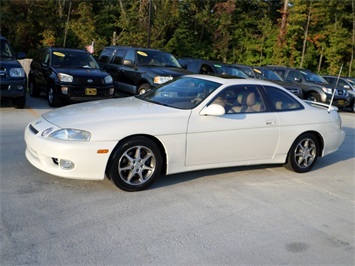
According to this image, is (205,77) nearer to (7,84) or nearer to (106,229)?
(106,229)

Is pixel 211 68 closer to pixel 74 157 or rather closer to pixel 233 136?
pixel 233 136

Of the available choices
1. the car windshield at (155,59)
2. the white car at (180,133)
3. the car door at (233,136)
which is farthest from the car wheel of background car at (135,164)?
the car windshield at (155,59)

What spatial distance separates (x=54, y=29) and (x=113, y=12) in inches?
224

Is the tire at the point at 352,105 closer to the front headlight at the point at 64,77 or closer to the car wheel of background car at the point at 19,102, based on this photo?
the front headlight at the point at 64,77

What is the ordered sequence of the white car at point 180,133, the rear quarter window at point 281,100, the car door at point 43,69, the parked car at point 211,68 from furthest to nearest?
the parked car at point 211,68, the car door at point 43,69, the rear quarter window at point 281,100, the white car at point 180,133

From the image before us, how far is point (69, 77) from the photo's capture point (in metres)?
9.92

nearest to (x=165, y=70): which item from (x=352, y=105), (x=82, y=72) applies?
(x=82, y=72)

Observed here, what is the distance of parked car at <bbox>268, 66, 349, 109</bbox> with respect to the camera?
15.5m

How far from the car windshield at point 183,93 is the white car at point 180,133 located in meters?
0.01

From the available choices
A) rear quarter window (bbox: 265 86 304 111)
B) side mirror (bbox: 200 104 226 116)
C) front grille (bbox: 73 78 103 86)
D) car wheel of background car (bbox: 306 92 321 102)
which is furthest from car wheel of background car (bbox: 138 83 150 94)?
car wheel of background car (bbox: 306 92 321 102)

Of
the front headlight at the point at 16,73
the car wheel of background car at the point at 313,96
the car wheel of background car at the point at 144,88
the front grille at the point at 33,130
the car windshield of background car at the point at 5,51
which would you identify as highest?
the car windshield of background car at the point at 5,51

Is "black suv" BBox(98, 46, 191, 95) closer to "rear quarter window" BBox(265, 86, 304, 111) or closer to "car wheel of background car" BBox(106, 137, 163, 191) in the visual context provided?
"rear quarter window" BBox(265, 86, 304, 111)

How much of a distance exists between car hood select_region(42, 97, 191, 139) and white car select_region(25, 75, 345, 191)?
0.01m

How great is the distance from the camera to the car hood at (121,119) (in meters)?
4.48
